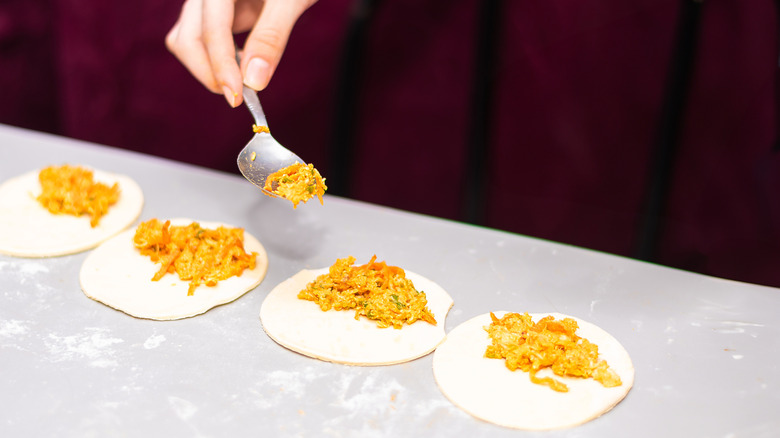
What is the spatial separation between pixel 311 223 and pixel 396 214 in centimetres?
32

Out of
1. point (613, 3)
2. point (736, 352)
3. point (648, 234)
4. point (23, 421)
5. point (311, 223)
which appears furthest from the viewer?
point (648, 234)

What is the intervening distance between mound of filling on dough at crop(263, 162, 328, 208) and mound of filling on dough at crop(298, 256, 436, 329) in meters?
0.23

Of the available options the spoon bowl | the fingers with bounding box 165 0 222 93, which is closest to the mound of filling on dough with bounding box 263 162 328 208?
the spoon bowl

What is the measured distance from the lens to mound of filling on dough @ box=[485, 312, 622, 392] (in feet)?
5.37

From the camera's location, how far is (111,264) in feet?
6.75

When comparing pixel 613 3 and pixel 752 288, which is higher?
pixel 613 3

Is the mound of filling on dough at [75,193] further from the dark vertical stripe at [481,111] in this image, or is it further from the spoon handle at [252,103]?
the dark vertical stripe at [481,111]

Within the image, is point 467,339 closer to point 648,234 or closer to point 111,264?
point 111,264

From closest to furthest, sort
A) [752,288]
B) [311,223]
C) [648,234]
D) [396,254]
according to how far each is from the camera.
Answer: [752,288], [396,254], [311,223], [648,234]

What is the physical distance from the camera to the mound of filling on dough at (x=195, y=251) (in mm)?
1990

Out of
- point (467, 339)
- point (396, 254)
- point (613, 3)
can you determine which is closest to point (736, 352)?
point (467, 339)

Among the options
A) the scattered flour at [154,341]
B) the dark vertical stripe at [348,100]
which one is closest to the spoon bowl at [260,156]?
the scattered flour at [154,341]

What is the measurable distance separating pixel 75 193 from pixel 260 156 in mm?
840

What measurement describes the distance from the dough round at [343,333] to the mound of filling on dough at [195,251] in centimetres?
18
